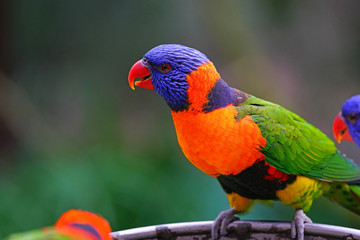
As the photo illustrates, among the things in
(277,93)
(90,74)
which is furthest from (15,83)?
(277,93)

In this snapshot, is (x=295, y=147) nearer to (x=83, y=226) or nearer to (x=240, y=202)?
(x=240, y=202)

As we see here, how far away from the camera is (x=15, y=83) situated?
2801 millimetres

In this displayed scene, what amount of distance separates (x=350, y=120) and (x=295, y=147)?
1.22ft

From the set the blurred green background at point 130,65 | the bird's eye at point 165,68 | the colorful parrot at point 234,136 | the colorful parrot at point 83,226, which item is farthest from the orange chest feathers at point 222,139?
the blurred green background at point 130,65

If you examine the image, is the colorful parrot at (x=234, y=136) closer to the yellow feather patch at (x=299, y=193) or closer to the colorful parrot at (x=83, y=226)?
the yellow feather patch at (x=299, y=193)

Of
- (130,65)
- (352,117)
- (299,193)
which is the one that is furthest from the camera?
(130,65)

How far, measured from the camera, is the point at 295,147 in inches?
52.4

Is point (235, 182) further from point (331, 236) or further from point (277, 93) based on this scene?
point (277, 93)

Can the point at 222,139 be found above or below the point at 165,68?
below

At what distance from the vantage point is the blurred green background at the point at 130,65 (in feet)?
8.66

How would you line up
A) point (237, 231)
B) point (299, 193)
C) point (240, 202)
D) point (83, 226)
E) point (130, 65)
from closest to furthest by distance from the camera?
point (83, 226)
point (237, 231)
point (299, 193)
point (240, 202)
point (130, 65)

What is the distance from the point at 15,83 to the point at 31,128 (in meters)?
0.35

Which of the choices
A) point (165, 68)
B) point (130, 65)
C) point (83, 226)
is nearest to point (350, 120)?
point (165, 68)

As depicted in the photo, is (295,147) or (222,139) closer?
(222,139)
